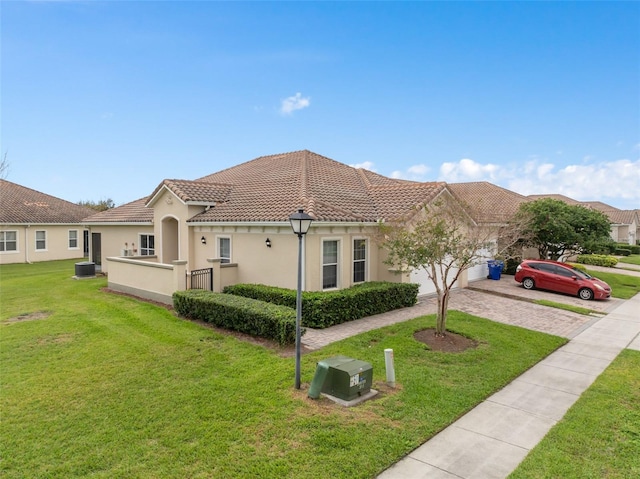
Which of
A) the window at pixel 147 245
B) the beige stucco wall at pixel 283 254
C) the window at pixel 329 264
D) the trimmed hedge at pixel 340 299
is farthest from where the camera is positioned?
the window at pixel 147 245

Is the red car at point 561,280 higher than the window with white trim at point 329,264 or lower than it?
lower

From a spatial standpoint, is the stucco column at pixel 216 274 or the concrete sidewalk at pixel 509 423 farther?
the stucco column at pixel 216 274

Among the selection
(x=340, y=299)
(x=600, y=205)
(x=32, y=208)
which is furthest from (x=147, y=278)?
(x=600, y=205)

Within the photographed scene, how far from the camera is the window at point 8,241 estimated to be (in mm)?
27156

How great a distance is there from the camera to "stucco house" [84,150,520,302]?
1359 cm

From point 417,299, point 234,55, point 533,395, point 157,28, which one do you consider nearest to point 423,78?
point 234,55

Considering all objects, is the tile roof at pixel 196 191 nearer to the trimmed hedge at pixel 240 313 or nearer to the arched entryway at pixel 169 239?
the arched entryway at pixel 169 239

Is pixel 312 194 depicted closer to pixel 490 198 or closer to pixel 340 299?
pixel 340 299

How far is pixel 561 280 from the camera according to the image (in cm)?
1864

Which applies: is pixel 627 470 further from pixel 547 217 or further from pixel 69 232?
pixel 69 232

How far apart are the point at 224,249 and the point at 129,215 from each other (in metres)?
9.66

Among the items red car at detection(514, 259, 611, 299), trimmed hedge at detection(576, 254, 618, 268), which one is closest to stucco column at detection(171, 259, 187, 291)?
red car at detection(514, 259, 611, 299)

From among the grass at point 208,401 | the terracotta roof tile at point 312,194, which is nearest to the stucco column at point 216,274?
the terracotta roof tile at point 312,194

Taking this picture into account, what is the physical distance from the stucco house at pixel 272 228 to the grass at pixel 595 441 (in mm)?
6727
